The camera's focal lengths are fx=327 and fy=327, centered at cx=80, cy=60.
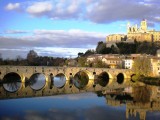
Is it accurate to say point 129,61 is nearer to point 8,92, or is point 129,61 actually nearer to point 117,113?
point 8,92

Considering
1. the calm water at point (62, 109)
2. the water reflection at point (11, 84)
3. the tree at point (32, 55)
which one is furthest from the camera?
the tree at point (32, 55)

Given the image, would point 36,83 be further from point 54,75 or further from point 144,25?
point 144,25

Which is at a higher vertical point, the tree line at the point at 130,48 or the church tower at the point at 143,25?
the church tower at the point at 143,25

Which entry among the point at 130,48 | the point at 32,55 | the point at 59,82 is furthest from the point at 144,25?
the point at 59,82

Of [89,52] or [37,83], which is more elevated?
[89,52]

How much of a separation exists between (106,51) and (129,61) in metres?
14.7

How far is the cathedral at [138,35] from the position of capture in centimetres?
7612

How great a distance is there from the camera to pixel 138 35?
7719 cm

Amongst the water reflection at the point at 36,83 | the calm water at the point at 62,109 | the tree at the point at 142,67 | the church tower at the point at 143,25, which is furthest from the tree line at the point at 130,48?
the calm water at the point at 62,109

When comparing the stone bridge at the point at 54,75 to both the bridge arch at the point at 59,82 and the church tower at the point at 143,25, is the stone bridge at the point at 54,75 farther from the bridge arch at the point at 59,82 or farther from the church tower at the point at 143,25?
the church tower at the point at 143,25

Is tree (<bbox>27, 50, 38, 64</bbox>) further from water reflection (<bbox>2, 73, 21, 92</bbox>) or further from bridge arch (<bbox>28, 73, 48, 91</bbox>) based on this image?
bridge arch (<bbox>28, 73, 48, 91</bbox>)

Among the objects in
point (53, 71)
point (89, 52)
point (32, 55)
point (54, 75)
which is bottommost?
point (54, 75)

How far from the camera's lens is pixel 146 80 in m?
36.8

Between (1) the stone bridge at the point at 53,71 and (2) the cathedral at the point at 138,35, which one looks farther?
(2) the cathedral at the point at 138,35
